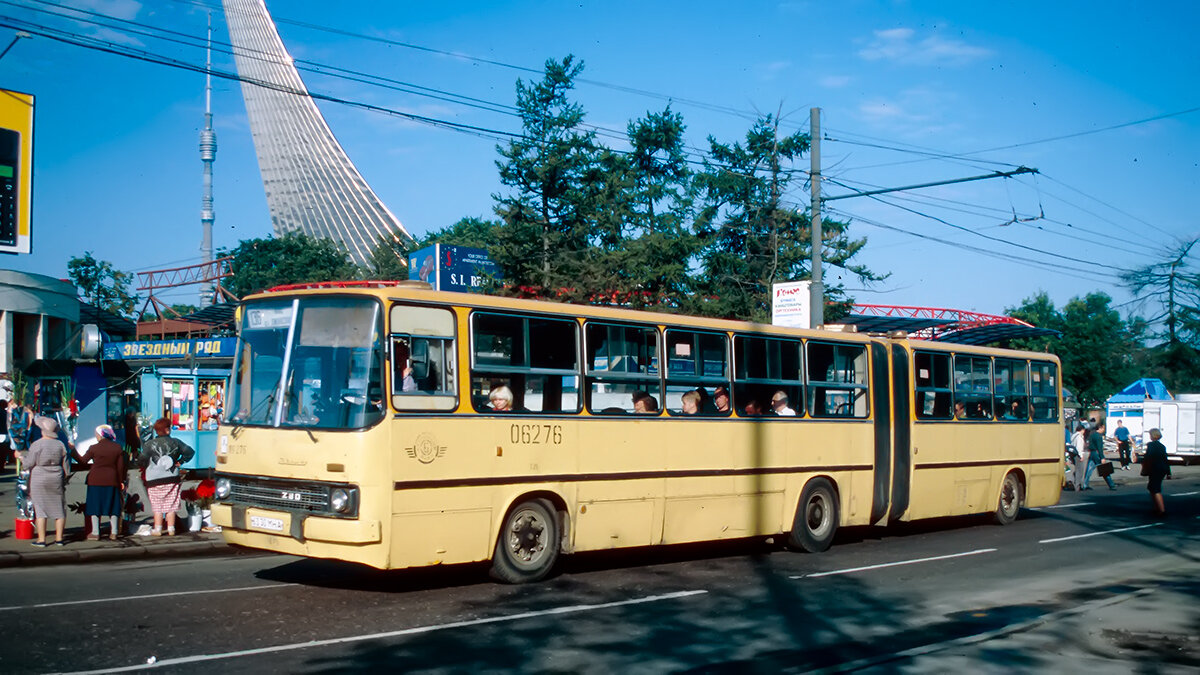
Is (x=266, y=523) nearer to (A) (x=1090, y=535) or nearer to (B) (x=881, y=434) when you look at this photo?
(B) (x=881, y=434)

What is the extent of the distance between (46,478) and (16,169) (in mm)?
9804

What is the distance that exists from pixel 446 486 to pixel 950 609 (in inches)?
196

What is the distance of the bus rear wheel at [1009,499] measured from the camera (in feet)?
60.7

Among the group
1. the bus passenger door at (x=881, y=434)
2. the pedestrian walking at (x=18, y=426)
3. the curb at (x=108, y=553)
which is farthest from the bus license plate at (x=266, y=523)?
the pedestrian walking at (x=18, y=426)

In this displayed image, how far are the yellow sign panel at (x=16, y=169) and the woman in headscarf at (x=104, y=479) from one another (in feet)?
26.9

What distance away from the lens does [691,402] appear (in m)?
12.6

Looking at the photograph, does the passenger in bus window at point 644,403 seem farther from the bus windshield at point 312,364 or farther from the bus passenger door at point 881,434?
the bus passenger door at point 881,434

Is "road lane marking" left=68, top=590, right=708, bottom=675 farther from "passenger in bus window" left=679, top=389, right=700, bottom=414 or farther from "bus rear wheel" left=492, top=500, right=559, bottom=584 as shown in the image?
"passenger in bus window" left=679, top=389, right=700, bottom=414

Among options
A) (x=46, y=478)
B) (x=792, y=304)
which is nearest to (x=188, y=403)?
(x=46, y=478)

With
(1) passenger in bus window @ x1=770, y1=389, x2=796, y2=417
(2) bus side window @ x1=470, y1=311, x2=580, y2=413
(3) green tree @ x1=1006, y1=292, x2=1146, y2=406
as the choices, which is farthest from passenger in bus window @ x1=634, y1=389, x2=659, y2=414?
(3) green tree @ x1=1006, y1=292, x2=1146, y2=406

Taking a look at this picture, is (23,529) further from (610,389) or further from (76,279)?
(76,279)

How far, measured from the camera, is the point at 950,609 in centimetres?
1014

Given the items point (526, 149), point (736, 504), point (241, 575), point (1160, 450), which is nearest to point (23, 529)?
point (241, 575)

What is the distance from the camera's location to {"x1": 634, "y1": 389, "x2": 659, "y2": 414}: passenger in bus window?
473 inches
